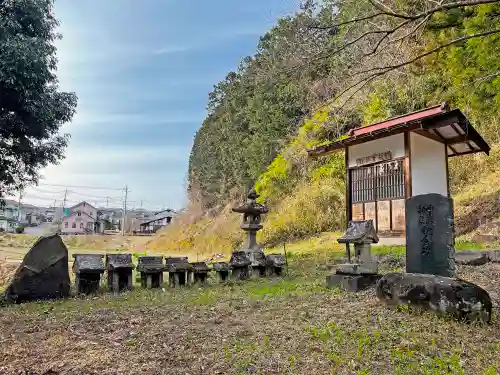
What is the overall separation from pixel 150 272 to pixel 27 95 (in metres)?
4.57

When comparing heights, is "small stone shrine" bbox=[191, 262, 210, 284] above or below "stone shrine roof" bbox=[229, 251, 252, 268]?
below

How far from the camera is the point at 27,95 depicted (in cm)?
800

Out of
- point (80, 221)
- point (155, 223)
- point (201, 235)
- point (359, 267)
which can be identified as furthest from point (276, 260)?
point (80, 221)

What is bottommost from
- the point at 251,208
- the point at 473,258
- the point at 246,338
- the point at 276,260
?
the point at 246,338

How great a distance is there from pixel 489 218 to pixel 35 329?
1165 centimetres

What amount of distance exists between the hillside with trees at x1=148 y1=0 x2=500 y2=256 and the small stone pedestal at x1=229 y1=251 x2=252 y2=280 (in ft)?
11.7

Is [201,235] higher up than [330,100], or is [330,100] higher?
[330,100]

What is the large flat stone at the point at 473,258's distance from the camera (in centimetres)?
770

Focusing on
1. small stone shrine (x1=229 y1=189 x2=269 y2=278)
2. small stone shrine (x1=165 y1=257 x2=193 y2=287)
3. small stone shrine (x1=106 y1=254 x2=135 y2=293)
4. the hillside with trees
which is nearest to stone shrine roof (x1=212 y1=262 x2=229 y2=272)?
small stone shrine (x1=165 y1=257 x2=193 y2=287)

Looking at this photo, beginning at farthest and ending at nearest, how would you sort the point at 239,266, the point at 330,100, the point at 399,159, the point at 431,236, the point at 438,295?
the point at 399,159
the point at 239,266
the point at 330,100
the point at 431,236
the point at 438,295

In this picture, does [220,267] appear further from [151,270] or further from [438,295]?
[438,295]

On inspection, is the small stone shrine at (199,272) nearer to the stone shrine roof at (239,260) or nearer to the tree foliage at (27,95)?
the stone shrine roof at (239,260)

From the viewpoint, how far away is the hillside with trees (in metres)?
4.98

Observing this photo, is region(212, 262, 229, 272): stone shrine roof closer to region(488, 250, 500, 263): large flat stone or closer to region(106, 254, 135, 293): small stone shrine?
region(106, 254, 135, 293): small stone shrine
